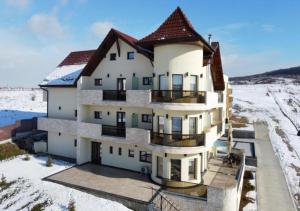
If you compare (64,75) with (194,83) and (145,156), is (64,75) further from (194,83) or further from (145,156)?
(194,83)

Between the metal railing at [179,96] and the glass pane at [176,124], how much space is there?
4.74 feet

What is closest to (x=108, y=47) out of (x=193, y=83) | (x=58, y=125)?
(x=193, y=83)

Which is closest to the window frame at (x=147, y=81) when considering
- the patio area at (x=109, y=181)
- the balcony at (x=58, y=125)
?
the patio area at (x=109, y=181)

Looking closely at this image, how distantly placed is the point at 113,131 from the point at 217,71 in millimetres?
11747

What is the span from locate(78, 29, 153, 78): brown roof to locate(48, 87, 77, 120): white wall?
3.36m

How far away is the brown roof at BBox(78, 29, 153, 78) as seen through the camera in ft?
70.2

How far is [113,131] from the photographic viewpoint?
22.0 metres

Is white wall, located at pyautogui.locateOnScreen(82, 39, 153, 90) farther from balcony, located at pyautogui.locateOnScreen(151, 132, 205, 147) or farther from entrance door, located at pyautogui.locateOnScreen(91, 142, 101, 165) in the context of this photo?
entrance door, located at pyautogui.locateOnScreen(91, 142, 101, 165)

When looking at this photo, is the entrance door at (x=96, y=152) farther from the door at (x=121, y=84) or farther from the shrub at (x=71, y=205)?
the shrub at (x=71, y=205)

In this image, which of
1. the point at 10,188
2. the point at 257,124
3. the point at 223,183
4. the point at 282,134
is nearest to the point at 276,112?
the point at 257,124

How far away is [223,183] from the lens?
1962 cm

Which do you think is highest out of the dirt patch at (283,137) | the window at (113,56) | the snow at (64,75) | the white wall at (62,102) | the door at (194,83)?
the window at (113,56)

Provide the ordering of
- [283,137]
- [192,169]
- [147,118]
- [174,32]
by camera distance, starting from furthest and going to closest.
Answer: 1. [283,137]
2. [147,118]
3. [192,169]
4. [174,32]

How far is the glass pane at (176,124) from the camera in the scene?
63.2ft
